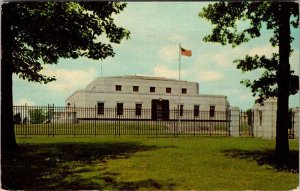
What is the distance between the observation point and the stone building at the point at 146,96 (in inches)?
2141

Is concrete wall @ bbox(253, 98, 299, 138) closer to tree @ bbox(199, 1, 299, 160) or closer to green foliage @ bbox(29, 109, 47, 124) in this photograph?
tree @ bbox(199, 1, 299, 160)

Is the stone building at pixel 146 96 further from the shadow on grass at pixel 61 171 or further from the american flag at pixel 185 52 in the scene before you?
the shadow on grass at pixel 61 171

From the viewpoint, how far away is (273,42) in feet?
53.0

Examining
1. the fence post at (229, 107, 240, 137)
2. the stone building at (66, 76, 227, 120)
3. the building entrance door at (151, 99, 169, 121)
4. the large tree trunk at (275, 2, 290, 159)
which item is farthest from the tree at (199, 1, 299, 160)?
the building entrance door at (151, 99, 169, 121)

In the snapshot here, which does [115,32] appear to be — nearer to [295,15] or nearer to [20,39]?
[20,39]

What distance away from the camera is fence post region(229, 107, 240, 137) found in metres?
27.2

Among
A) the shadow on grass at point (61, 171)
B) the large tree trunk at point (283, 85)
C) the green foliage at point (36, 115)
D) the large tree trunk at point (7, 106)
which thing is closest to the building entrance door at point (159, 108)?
the green foliage at point (36, 115)

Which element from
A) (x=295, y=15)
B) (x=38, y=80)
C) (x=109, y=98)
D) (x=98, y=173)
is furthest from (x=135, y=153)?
(x=109, y=98)

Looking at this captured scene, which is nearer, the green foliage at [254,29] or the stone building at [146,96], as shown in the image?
the green foliage at [254,29]

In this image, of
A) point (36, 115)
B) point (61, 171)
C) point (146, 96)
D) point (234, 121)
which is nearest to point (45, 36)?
point (61, 171)

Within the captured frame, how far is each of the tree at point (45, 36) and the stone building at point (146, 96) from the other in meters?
35.7

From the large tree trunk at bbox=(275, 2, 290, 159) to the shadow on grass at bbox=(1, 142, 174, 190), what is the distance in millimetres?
5802

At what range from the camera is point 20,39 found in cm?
1534

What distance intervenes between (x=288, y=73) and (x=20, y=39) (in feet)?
35.2
